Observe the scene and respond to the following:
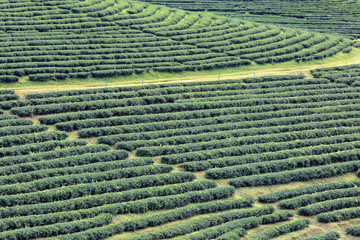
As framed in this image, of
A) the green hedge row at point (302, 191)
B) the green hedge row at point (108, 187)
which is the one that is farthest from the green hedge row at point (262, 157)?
the green hedge row at point (302, 191)

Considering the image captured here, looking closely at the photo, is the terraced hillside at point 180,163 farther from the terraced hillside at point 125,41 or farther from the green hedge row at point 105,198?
the terraced hillside at point 125,41

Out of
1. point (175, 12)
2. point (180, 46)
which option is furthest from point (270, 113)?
point (175, 12)

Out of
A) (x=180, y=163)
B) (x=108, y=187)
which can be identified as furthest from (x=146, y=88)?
(x=108, y=187)

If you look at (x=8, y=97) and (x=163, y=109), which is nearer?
(x=8, y=97)

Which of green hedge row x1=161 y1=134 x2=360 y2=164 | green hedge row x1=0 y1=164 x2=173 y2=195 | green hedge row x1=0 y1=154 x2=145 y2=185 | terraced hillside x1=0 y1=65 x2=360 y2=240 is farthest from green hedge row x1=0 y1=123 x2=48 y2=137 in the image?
green hedge row x1=161 y1=134 x2=360 y2=164

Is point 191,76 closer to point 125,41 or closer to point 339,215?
point 125,41

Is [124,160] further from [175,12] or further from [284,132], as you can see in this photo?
[175,12]

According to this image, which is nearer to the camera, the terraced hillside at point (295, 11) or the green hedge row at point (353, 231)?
the green hedge row at point (353, 231)
